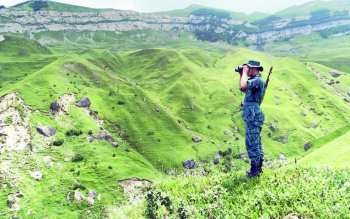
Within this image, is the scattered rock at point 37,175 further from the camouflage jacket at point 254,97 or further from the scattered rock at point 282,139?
the scattered rock at point 282,139

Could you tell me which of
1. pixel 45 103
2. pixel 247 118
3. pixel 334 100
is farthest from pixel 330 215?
pixel 334 100

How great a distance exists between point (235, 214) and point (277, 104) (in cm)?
19605

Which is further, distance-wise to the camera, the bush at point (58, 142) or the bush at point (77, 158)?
the bush at point (58, 142)

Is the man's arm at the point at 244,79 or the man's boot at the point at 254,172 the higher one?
the man's arm at the point at 244,79

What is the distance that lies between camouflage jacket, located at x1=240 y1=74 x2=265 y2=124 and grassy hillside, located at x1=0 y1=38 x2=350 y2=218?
4282 centimetres

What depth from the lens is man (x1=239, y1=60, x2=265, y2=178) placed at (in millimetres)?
13086

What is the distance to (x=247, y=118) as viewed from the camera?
13.5 meters

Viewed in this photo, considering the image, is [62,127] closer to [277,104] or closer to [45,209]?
[45,209]

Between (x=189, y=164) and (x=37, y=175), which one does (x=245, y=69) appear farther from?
(x=189, y=164)

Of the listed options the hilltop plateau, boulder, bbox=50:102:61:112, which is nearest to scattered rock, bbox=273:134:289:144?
the hilltop plateau

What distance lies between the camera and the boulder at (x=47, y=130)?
96.3 m

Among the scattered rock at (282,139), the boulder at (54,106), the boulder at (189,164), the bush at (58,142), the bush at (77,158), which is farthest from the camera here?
the scattered rock at (282,139)

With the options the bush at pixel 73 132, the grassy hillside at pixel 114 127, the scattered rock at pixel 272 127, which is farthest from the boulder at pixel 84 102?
the scattered rock at pixel 272 127

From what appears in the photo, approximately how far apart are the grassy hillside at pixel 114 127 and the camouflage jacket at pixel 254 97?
42825 millimetres
